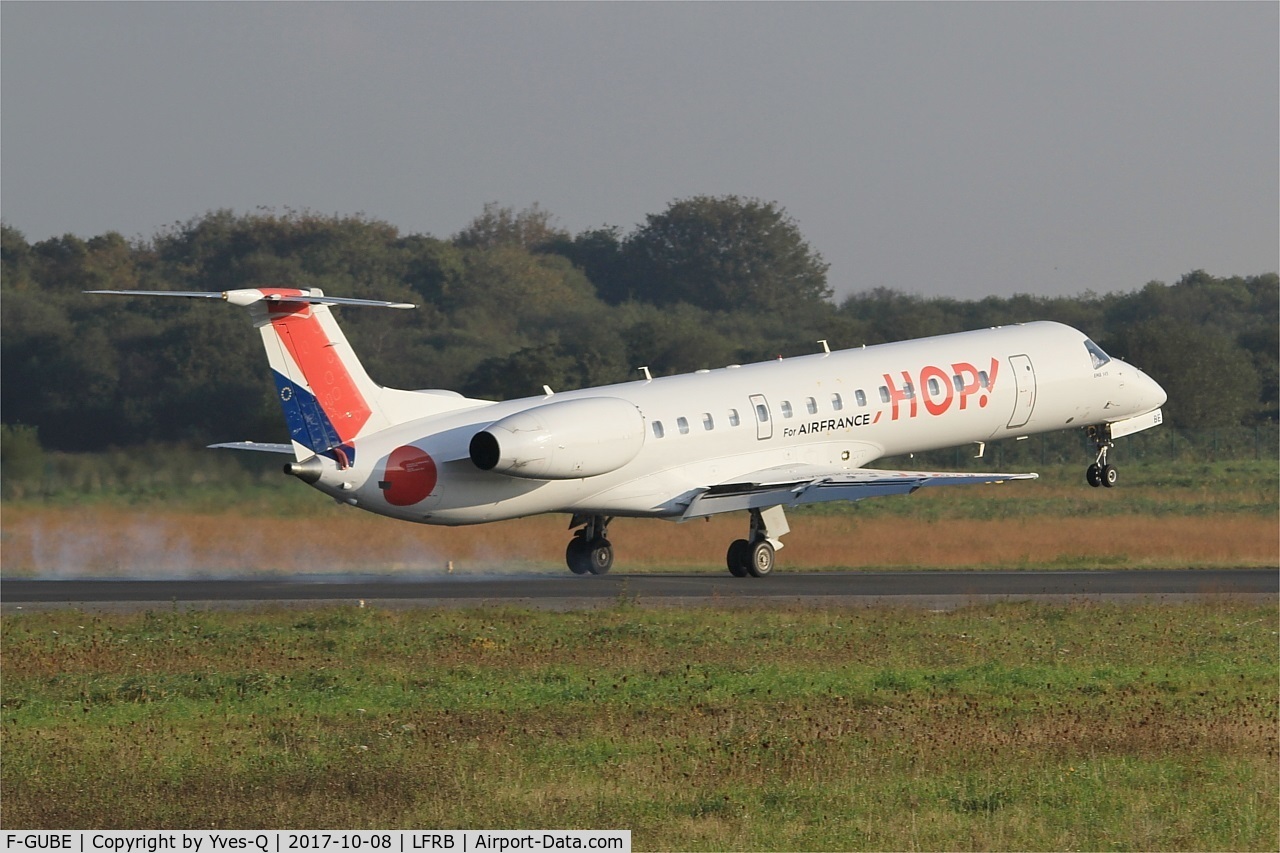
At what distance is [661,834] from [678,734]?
375 centimetres

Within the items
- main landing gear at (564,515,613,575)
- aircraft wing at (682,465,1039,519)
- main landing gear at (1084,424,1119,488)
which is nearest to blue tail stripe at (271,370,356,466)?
main landing gear at (564,515,613,575)

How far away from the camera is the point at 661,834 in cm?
1237

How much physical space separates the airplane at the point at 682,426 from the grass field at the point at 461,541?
2.40 metres

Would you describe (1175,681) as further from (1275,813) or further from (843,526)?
(843,526)

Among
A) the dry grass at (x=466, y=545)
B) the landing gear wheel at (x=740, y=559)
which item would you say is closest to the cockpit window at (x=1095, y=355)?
the dry grass at (x=466, y=545)

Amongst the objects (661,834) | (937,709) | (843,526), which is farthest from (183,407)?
(661,834)

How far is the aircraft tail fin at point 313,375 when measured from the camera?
27750 mm

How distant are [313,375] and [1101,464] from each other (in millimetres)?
17832

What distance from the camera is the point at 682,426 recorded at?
104 feet

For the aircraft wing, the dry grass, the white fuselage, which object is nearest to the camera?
the white fuselage

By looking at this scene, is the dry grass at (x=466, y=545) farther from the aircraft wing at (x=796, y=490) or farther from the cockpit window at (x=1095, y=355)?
the aircraft wing at (x=796, y=490)

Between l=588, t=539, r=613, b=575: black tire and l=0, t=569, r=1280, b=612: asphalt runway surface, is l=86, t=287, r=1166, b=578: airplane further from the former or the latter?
l=0, t=569, r=1280, b=612: asphalt runway surface

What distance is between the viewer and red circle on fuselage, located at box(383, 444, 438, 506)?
93.6 feet

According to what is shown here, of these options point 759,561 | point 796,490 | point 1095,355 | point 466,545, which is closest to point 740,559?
point 759,561
